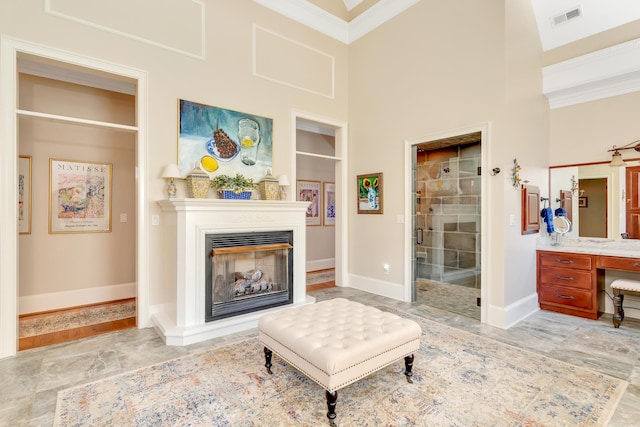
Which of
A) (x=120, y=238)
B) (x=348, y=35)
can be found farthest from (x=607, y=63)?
(x=120, y=238)

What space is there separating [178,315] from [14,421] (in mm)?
1329

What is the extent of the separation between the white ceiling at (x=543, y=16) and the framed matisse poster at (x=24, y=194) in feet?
12.2

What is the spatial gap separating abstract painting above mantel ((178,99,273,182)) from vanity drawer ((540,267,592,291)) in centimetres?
395

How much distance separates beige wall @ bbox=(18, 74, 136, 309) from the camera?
4.01 metres

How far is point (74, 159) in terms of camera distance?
14.1ft

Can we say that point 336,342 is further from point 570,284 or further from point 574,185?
point 574,185

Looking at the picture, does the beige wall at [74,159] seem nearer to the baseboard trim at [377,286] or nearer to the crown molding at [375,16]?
the baseboard trim at [377,286]

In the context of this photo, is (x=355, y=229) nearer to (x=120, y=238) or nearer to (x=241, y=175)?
(x=241, y=175)

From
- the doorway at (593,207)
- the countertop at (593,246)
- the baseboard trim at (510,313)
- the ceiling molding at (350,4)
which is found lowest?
the baseboard trim at (510,313)

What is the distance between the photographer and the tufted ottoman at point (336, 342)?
1935 mm

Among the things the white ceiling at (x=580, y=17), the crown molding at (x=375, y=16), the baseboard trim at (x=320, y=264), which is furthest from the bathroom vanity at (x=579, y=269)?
the baseboard trim at (x=320, y=264)

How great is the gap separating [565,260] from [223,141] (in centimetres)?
456

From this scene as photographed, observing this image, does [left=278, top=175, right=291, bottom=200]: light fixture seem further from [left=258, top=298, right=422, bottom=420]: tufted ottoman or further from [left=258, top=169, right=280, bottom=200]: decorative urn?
[left=258, top=298, right=422, bottom=420]: tufted ottoman

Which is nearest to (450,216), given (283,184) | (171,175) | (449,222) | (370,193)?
(449,222)
